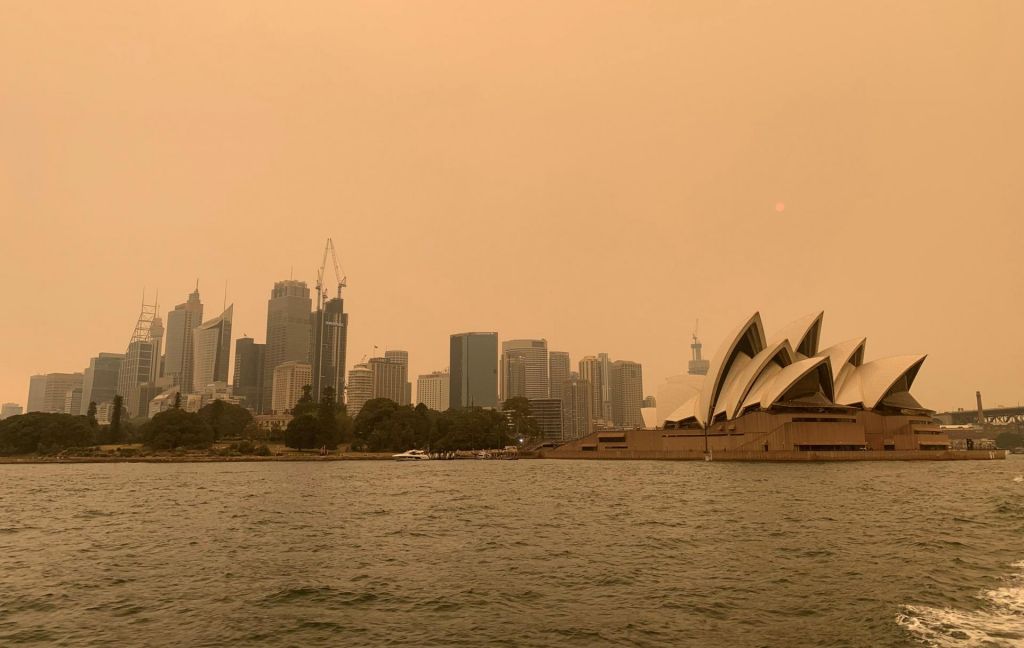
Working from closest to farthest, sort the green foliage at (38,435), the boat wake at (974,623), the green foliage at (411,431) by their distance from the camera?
the boat wake at (974,623) < the green foliage at (38,435) < the green foliage at (411,431)

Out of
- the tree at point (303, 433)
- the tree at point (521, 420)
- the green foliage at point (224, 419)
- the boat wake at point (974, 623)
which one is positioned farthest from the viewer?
the tree at point (521, 420)

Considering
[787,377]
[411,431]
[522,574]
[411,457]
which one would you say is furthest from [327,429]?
[522,574]

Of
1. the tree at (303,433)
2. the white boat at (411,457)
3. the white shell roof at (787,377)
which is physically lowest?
the white boat at (411,457)

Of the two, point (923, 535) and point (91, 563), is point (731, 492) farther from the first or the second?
point (91, 563)

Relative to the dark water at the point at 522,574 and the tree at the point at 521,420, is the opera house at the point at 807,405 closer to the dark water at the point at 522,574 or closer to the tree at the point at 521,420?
the dark water at the point at 522,574

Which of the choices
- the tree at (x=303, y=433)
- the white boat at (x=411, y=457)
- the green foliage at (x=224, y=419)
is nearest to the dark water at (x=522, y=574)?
the white boat at (x=411, y=457)

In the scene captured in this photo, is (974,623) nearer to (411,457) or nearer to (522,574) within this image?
(522,574)
